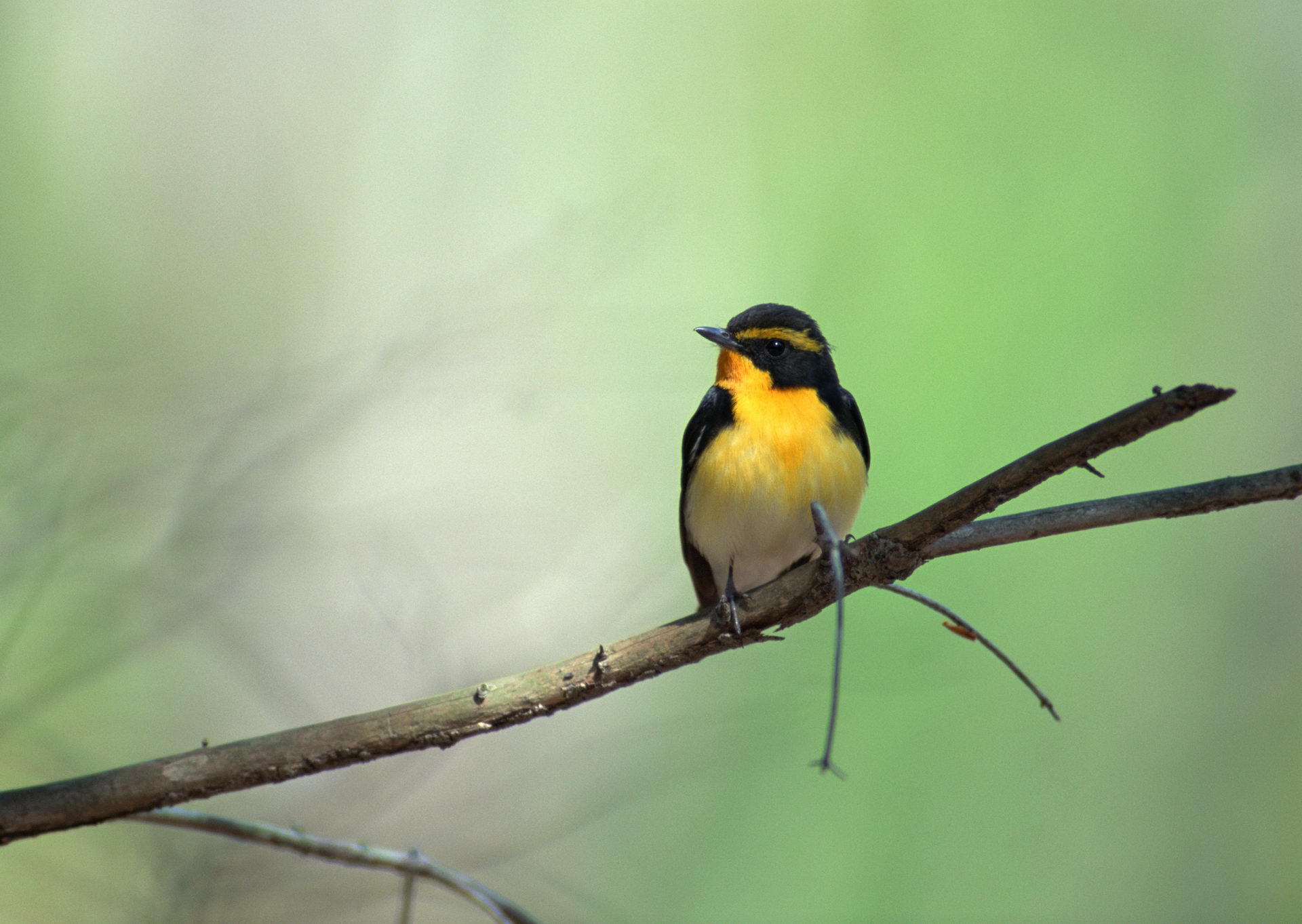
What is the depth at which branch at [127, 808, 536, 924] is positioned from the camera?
171cm

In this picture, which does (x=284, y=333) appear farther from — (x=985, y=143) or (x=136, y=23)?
(x=985, y=143)

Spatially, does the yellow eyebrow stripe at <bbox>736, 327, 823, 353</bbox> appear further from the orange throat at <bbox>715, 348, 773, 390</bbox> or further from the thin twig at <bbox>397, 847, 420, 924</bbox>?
the thin twig at <bbox>397, 847, 420, 924</bbox>

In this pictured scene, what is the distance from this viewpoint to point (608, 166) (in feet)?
13.8

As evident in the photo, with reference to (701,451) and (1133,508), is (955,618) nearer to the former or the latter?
(1133,508)

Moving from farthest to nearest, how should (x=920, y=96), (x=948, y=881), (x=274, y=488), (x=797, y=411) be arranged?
(x=920, y=96)
(x=948, y=881)
(x=274, y=488)
(x=797, y=411)

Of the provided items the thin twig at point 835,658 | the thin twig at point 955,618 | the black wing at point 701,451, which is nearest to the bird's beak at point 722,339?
the black wing at point 701,451

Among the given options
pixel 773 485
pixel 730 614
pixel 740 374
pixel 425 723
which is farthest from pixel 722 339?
pixel 425 723

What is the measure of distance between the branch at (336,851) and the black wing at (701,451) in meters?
0.97

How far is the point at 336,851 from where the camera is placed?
1754 mm

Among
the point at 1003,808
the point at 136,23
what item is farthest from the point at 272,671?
the point at 1003,808

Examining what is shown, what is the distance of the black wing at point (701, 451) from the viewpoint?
97.3 inches

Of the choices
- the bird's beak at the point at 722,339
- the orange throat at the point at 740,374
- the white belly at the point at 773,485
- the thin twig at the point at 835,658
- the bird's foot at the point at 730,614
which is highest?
the bird's beak at the point at 722,339

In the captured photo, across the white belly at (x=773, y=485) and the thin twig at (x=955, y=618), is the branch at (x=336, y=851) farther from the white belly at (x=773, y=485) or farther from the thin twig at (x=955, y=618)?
the white belly at (x=773, y=485)

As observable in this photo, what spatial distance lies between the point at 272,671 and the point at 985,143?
358cm
